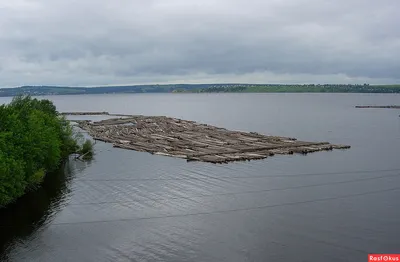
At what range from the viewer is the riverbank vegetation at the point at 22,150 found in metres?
44.7

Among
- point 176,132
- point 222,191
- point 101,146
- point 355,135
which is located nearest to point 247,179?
point 222,191

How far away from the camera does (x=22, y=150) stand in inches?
2020

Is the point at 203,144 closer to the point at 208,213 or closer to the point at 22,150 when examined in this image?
the point at 208,213

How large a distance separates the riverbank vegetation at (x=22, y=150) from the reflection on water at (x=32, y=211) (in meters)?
1.56

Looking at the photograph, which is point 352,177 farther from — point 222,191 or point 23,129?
point 23,129

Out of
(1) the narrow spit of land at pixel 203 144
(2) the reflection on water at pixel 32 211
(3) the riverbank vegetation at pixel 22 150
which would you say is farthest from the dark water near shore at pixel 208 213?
(1) the narrow spit of land at pixel 203 144

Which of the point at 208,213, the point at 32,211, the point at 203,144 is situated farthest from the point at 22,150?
the point at 203,144

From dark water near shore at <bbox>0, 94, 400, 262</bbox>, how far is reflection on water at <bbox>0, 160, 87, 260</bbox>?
4.8 inches

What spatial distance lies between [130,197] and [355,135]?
80.1 metres

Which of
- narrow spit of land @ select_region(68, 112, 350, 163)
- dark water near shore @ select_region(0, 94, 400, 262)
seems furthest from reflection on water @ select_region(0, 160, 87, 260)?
narrow spit of land @ select_region(68, 112, 350, 163)

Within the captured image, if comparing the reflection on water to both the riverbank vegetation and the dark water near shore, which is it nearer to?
the dark water near shore

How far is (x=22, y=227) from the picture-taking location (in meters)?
43.6

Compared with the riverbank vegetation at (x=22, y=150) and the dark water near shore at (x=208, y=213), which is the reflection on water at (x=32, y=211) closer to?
the dark water near shore at (x=208, y=213)

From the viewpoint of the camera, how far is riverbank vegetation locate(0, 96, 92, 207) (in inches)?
1761
